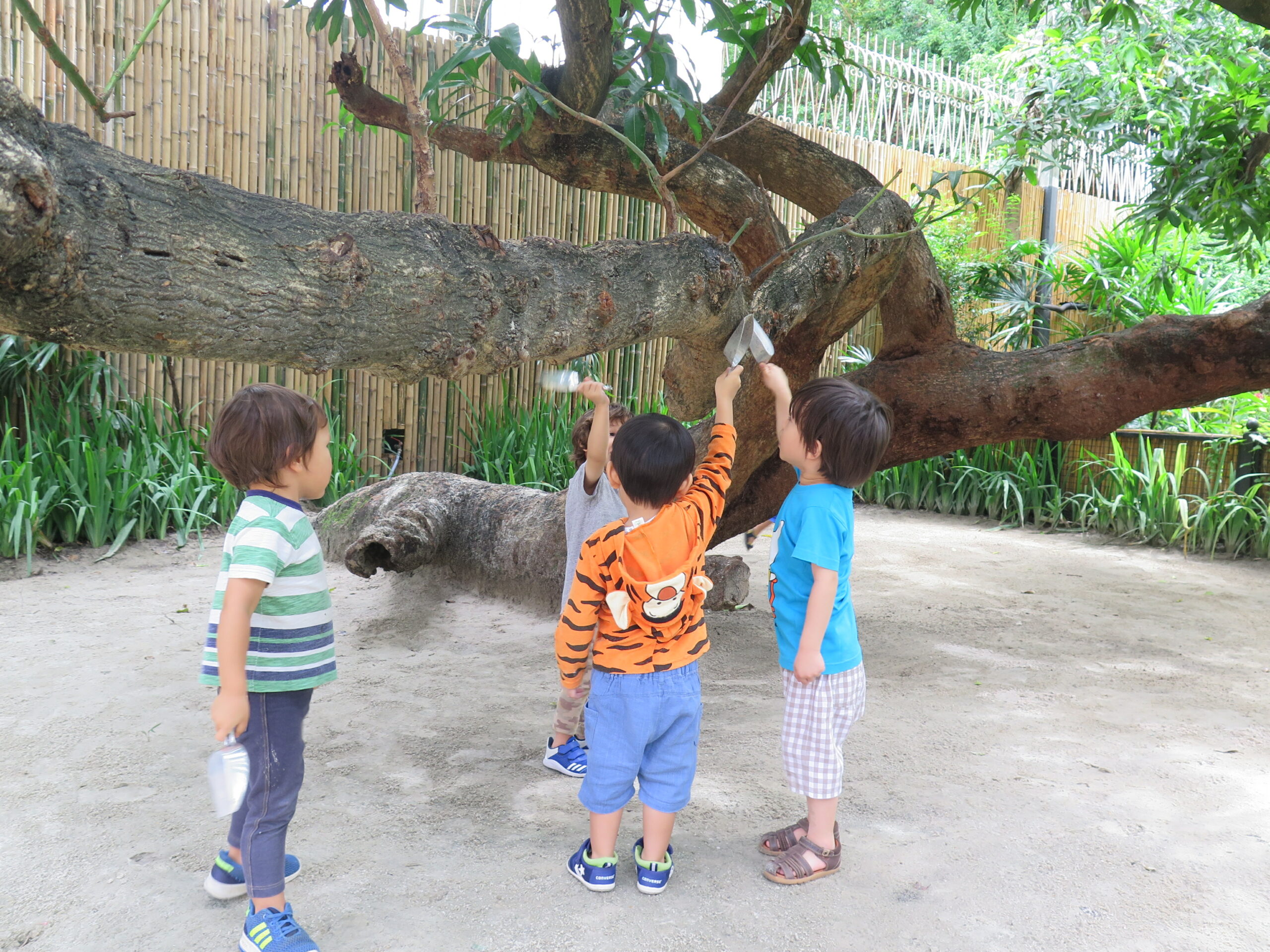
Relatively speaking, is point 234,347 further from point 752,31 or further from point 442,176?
point 442,176

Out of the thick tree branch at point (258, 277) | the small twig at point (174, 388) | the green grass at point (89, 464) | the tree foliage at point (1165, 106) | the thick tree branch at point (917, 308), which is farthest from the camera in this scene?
the small twig at point (174, 388)

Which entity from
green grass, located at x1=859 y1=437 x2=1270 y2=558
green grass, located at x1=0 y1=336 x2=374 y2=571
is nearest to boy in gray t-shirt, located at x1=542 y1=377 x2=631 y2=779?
green grass, located at x1=0 y1=336 x2=374 y2=571

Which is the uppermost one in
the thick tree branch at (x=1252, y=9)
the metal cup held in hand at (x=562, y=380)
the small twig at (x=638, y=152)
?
the thick tree branch at (x=1252, y=9)

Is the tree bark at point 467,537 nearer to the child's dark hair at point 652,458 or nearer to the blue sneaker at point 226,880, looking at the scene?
the blue sneaker at point 226,880

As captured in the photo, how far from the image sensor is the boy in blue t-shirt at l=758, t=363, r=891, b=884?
1.82 meters

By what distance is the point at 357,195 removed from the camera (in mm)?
5695

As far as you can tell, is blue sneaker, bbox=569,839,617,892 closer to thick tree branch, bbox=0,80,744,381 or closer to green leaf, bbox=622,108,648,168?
thick tree branch, bbox=0,80,744,381

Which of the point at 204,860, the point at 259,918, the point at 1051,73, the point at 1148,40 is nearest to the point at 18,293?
the point at 259,918

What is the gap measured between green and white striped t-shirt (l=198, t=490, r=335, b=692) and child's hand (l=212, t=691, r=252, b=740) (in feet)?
0.30

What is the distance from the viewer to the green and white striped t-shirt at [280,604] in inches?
61.1

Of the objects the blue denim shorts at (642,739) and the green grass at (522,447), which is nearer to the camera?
the blue denim shorts at (642,739)

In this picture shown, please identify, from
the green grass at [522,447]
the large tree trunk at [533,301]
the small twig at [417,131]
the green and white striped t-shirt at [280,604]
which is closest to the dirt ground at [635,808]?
the green and white striped t-shirt at [280,604]

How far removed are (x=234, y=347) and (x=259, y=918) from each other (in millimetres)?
907

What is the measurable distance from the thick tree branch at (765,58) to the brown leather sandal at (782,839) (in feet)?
6.06
